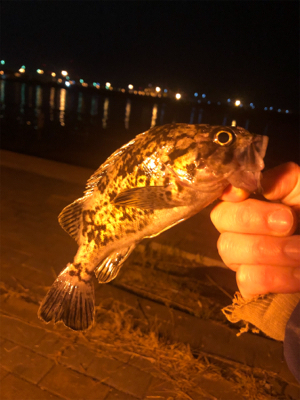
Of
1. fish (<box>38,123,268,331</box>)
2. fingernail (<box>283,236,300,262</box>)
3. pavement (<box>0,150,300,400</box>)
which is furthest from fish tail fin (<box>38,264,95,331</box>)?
pavement (<box>0,150,300,400</box>)

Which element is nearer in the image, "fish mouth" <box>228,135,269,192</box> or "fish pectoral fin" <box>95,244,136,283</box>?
"fish mouth" <box>228,135,269,192</box>

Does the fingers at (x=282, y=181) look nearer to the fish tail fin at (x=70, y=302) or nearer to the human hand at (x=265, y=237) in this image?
the human hand at (x=265, y=237)

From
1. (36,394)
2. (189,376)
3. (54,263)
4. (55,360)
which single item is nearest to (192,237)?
(54,263)

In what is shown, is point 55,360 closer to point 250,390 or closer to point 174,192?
point 250,390

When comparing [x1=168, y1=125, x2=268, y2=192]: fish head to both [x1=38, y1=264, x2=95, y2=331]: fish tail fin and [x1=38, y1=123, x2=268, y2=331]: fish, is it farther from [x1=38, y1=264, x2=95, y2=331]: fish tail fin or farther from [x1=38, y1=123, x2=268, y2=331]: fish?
[x1=38, y1=264, x2=95, y2=331]: fish tail fin

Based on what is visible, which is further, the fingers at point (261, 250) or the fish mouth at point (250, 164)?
the fingers at point (261, 250)

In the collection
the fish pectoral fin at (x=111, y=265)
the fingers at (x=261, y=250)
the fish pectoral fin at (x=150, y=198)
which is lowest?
the fish pectoral fin at (x=111, y=265)

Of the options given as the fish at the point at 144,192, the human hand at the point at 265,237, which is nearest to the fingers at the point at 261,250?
the human hand at the point at 265,237

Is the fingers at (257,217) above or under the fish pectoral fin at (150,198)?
under
